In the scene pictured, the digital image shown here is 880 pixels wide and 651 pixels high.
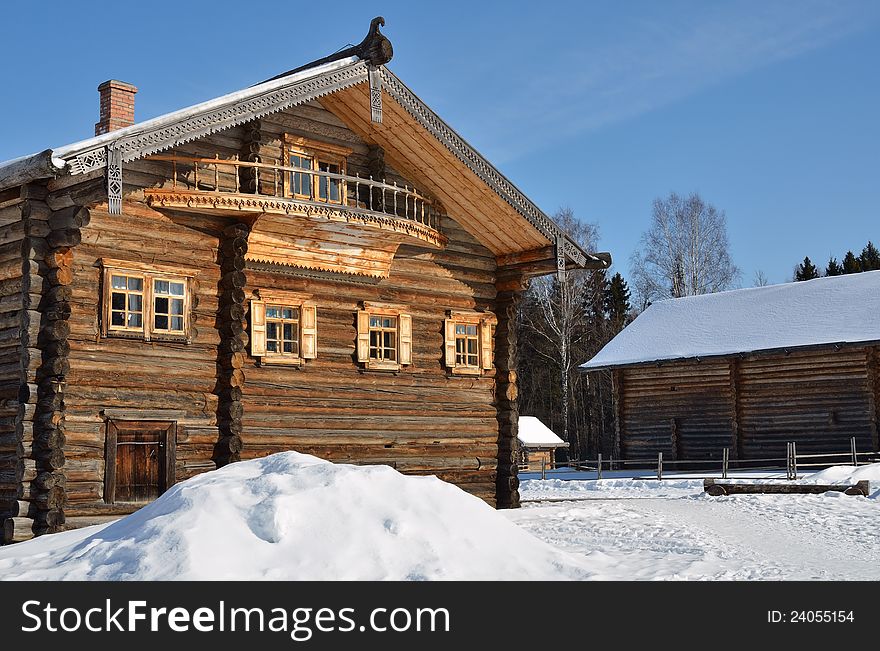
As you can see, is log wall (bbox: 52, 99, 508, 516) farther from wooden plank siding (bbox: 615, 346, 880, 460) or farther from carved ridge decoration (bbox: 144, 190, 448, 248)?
wooden plank siding (bbox: 615, 346, 880, 460)

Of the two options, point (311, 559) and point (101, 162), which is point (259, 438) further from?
point (311, 559)

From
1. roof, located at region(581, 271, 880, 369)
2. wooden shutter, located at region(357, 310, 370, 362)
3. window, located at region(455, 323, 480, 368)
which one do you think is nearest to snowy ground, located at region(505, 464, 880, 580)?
window, located at region(455, 323, 480, 368)

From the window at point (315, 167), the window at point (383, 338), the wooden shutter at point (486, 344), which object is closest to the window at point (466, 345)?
the wooden shutter at point (486, 344)

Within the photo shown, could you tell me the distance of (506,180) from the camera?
20.0 meters

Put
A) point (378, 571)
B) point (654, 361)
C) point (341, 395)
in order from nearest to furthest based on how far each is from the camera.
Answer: point (378, 571) < point (341, 395) < point (654, 361)

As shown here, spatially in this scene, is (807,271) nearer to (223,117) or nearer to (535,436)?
(535,436)

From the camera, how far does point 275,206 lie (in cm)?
1670

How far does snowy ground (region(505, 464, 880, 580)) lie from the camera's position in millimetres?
11344

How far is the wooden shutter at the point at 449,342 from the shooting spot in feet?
67.6

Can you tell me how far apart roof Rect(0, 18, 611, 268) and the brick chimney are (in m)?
3.27

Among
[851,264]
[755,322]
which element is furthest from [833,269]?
[755,322]

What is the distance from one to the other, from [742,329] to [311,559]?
2917 cm

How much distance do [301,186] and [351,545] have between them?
969cm
